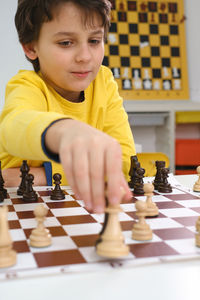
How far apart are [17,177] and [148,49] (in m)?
2.80

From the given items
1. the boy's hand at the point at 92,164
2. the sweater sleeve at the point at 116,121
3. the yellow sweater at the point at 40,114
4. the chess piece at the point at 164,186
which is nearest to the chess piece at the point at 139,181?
the chess piece at the point at 164,186

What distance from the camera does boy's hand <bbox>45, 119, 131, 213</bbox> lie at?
598mm

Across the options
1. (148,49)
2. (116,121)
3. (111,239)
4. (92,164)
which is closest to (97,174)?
(92,164)

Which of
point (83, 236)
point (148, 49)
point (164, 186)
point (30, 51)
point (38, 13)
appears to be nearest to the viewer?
point (83, 236)

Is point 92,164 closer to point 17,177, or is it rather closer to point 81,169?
point 81,169

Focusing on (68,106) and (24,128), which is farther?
(68,106)

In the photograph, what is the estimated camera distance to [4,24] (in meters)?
3.71

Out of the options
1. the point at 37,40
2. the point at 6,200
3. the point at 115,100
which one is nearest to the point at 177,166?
the point at 115,100

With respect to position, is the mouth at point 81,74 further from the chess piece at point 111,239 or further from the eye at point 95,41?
the chess piece at point 111,239

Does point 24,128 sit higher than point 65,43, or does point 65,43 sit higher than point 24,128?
point 65,43

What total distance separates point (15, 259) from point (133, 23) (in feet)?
11.5

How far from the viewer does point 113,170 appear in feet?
2.00

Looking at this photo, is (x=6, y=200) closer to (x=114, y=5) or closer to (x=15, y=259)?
(x=15, y=259)

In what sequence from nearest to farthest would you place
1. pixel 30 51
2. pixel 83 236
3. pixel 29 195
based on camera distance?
pixel 83 236 < pixel 29 195 < pixel 30 51
